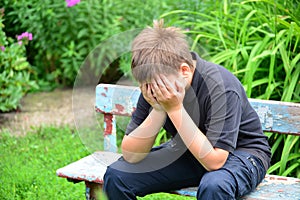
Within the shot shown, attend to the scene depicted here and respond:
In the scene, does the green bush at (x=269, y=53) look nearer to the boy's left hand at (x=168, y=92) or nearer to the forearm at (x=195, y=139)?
the forearm at (x=195, y=139)

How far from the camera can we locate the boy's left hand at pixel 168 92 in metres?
2.37

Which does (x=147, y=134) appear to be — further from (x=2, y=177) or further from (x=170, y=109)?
(x=2, y=177)

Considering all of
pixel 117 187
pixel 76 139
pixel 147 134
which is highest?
pixel 147 134

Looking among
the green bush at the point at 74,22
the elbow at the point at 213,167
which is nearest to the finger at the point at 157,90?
the elbow at the point at 213,167

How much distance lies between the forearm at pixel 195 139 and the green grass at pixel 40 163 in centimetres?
106

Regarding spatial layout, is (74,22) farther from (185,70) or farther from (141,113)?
(185,70)

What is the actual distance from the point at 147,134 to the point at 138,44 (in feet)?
1.37

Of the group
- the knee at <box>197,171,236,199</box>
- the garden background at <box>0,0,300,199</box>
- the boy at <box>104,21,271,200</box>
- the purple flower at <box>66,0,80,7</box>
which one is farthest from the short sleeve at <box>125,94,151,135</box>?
the purple flower at <box>66,0,80,7</box>

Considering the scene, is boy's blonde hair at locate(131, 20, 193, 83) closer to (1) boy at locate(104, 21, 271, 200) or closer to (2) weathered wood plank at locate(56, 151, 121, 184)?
(1) boy at locate(104, 21, 271, 200)

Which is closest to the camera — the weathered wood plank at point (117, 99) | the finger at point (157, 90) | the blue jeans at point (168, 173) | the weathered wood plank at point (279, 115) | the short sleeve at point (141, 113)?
the finger at point (157, 90)

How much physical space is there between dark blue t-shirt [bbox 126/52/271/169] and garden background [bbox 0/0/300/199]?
30.4 inches

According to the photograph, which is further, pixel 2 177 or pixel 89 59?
pixel 2 177

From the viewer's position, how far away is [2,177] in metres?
3.75

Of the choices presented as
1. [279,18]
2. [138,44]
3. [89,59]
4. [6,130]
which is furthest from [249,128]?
[6,130]
